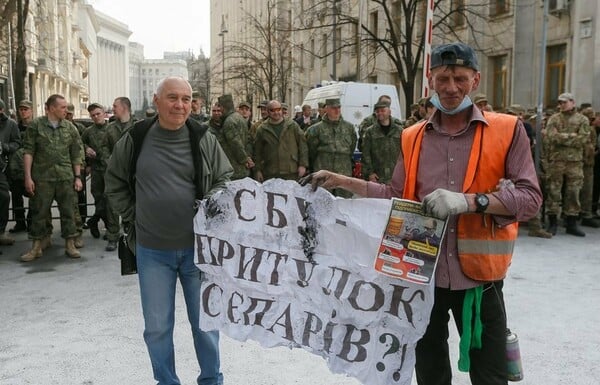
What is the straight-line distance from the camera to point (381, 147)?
9914 millimetres

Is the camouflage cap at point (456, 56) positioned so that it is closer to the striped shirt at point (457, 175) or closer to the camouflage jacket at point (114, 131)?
the striped shirt at point (457, 175)

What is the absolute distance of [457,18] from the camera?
26609 millimetres

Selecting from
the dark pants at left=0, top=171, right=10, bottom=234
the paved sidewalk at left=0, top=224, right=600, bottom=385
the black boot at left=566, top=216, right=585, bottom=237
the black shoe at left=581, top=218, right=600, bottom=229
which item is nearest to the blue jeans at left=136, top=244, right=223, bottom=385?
the paved sidewalk at left=0, top=224, right=600, bottom=385

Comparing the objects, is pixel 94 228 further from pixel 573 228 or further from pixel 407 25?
pixel 407 25

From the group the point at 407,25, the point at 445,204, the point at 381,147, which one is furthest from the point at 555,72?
the point at 445,204

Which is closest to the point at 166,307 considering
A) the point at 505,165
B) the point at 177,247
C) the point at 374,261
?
the point at 177,247

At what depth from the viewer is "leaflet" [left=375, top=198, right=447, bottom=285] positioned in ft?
9.18

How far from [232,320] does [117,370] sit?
136cm

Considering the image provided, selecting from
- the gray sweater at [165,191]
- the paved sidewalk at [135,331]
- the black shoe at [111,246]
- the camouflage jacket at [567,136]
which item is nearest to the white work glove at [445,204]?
the gray sweater at [165,191]

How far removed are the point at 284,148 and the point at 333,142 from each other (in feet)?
2.61

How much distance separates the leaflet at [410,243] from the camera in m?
2.80

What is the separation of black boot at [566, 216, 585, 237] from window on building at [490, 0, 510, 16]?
15304mm

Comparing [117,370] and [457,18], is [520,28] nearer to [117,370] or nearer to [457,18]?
[457,18]

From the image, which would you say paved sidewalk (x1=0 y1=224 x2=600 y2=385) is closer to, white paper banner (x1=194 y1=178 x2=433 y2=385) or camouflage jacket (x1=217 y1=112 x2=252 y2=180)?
white paper banner (x1=194 y1=178 x2=433 y2=385)
